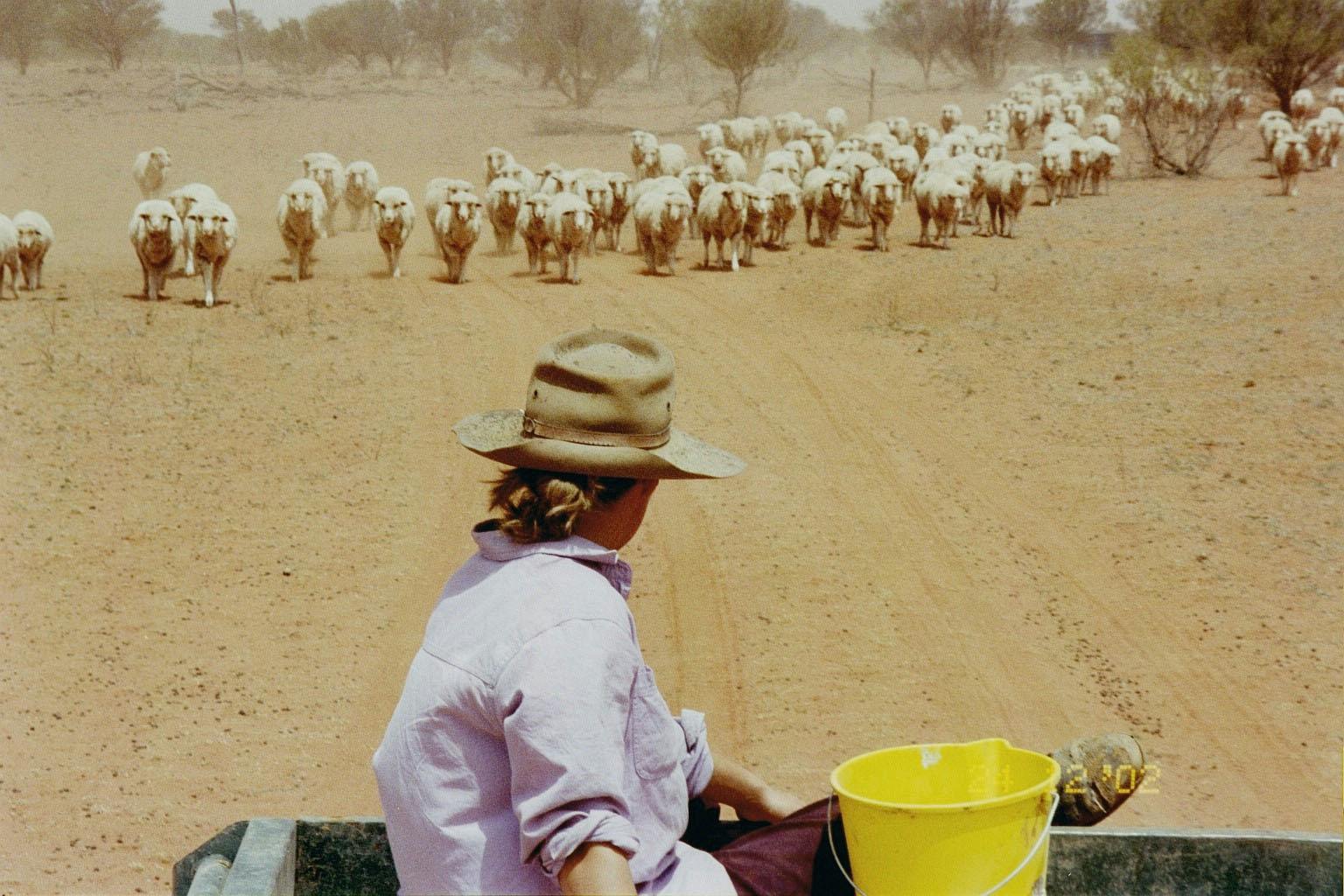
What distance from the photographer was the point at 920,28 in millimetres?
67188

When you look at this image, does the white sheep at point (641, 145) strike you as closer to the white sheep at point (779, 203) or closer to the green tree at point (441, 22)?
the white sheep at point (779, 203)

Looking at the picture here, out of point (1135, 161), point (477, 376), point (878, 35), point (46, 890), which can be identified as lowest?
point (46, 890)

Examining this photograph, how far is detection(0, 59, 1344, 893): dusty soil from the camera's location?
6586mm

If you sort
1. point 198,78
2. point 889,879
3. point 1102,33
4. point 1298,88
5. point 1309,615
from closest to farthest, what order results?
1. point 889,879
2. point 1309,615
3. point 1298,88
4. point 198,78
5. point 1102,33

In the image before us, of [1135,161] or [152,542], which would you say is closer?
[152,542]

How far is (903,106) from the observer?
49250 mm

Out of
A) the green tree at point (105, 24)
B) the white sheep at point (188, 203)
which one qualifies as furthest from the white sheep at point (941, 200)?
the green tree at point (105, 24)

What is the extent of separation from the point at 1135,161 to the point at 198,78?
30.8 m

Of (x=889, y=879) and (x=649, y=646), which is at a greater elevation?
(x=889, y=879)

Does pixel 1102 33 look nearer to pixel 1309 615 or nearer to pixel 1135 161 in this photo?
pixel 1135 161

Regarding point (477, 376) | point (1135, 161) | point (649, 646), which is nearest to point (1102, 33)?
point (1135, 161)

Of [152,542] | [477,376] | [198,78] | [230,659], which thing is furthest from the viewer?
[198,78]

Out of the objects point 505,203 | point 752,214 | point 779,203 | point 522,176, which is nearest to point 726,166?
point 522,176

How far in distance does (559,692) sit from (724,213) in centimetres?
1690
